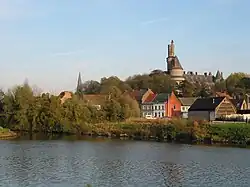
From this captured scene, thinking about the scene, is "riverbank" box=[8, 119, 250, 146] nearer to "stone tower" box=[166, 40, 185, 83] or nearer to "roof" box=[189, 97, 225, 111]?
"roof" box=[189, 97, 225, 111]

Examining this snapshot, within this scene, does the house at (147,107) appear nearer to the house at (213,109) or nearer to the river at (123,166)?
the house at (213,109)

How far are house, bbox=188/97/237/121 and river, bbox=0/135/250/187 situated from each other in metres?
26.6

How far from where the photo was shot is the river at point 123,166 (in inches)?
986

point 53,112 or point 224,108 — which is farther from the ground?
point 224,108

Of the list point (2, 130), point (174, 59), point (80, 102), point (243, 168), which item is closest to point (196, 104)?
point (80, 102)

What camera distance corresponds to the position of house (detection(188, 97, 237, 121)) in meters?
68.6

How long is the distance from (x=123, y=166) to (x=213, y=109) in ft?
133

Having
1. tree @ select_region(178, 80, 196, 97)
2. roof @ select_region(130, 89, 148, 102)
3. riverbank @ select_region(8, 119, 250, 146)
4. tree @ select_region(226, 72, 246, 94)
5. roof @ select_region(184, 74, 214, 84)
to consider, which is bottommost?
riverbank @ select_region(8, 119, 250, 146)

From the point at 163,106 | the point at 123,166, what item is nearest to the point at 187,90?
the point at 163,106

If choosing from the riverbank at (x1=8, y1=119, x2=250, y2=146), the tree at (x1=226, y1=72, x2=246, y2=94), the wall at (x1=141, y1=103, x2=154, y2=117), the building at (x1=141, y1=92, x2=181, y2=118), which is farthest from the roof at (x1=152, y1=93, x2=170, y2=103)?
the tree at (x1=226, y1=72, x2=246, y2=94)

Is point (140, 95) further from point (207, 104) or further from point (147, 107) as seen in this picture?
point (207, 104)

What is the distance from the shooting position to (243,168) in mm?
29594

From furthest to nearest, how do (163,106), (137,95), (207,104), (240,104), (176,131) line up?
(137,95) → (163,106) → (240,104) → (207,104) → (176,131)

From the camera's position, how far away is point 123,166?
1209 inches
